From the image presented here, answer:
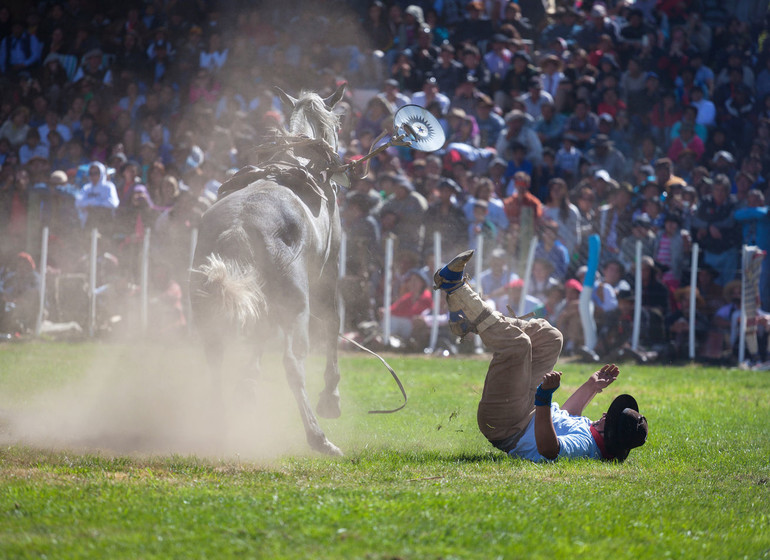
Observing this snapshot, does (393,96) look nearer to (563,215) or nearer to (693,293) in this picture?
(563,215)

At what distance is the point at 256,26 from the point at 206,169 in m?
4.07

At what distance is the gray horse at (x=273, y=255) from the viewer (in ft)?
20.8

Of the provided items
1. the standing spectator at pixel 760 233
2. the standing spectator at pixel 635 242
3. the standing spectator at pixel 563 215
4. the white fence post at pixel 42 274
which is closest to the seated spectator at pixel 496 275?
the standing spectator at pixel 563 215

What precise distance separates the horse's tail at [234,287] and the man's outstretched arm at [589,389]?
233 cm

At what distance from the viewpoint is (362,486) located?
17.0ft

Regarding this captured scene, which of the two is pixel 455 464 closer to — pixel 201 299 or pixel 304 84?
pixel 201 299

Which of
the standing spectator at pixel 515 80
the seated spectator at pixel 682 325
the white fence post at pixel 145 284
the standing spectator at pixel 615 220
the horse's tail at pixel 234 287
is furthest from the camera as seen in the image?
the standing spectator at pixel 515 80

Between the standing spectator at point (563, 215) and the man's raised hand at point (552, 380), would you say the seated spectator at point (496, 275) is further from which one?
the man's raised hand at point (552, 380)

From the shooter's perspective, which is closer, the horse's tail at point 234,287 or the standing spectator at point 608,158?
the horse's tail at point 234,287

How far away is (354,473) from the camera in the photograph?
5.61 m

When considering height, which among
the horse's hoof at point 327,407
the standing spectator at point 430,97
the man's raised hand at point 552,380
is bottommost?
the horse's hoof at point 327,407

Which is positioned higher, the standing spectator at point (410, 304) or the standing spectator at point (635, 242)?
the standing spectator at point (635, 242)

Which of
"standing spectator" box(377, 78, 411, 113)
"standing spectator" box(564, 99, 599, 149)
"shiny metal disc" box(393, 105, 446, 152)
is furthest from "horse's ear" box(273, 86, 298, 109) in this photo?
"standing spectator" box(564, 99, 599, 149)

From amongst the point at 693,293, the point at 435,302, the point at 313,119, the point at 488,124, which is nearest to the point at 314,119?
the point at 313,119
